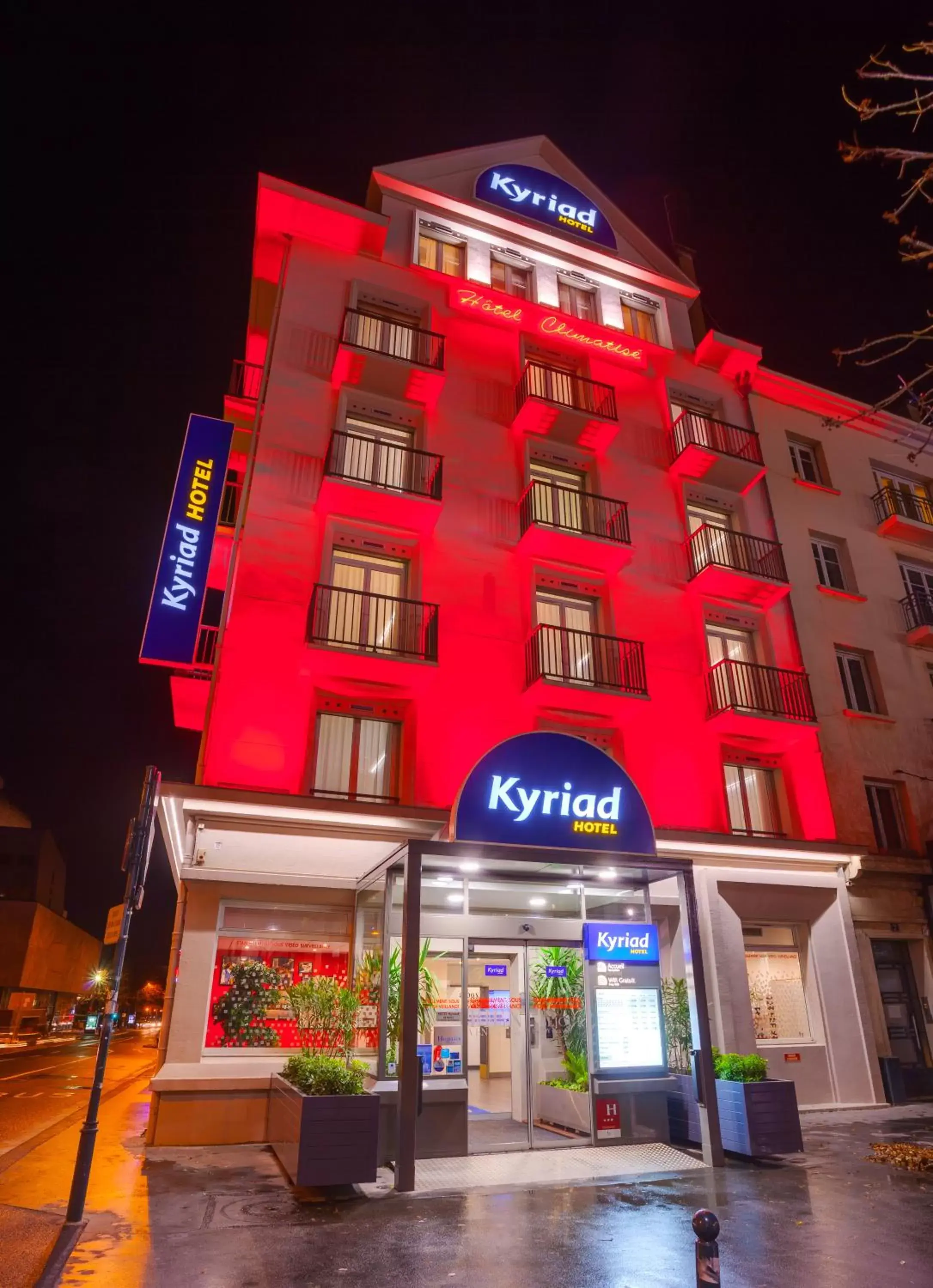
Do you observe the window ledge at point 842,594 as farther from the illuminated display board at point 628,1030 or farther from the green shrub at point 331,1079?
the green shrub at point 331,1079

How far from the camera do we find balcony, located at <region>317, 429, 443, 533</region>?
1507 cm

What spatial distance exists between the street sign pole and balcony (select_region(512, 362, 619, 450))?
1308 cm

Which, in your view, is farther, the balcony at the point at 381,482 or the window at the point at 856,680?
the window at the point at 856,680

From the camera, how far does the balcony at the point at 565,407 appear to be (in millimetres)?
17938

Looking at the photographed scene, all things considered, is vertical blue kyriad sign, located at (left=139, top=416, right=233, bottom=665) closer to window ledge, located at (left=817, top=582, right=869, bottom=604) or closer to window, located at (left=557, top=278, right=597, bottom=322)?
window, located at (left=557, top=278, right=597, bottom=322)

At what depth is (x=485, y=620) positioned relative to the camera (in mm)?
15914

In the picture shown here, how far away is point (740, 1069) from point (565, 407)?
552 inches

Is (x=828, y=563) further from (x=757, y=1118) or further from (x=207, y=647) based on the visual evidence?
(x=207, y=647)

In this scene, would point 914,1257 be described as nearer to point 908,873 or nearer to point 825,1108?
point 825,1108

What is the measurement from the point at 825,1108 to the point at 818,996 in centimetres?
202

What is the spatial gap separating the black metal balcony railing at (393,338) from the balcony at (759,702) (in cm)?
984

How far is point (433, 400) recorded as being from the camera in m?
17.5

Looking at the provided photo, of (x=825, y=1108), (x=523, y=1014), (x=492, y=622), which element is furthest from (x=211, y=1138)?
(x=825, y=1108)

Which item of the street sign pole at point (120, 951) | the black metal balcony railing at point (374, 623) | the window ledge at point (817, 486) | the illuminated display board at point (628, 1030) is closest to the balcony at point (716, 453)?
the window ledge at point (817, 486)
